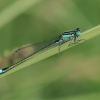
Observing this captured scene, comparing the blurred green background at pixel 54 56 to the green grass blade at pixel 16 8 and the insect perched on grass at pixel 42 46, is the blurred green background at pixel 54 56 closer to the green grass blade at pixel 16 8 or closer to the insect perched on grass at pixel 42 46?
the green grass blade at pixel 16 8

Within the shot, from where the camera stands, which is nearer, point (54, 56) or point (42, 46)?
point (42, 46)

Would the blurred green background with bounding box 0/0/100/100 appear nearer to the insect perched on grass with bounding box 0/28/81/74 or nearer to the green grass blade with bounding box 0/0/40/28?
the green grass blade with bounding box 0/0/40/28

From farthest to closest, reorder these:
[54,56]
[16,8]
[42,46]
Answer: [54,56] → [16,8] → [42,46]

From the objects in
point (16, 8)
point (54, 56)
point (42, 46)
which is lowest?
point (42, 46)

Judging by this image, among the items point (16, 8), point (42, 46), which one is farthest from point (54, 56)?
point (16, 8)

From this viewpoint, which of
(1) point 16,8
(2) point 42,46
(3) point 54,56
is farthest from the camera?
(3) point 54,56

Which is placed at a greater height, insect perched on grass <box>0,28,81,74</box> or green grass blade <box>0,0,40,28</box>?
green grass blade <box>0,0,40,28</box>

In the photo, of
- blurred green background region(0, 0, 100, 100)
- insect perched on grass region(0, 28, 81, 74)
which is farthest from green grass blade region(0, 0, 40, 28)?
insect perched on grass region(0, 28, 81, 74)

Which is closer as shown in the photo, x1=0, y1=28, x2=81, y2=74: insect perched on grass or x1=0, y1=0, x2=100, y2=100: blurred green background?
x1=0, y1=28, x2=81, y2=74: insect perched on grass

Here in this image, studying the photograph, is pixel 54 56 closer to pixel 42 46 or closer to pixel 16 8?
pixel 42 46

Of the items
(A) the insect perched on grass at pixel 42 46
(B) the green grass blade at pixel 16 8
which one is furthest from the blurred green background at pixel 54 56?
(A) the insect perched on grass at pixel 42 46
